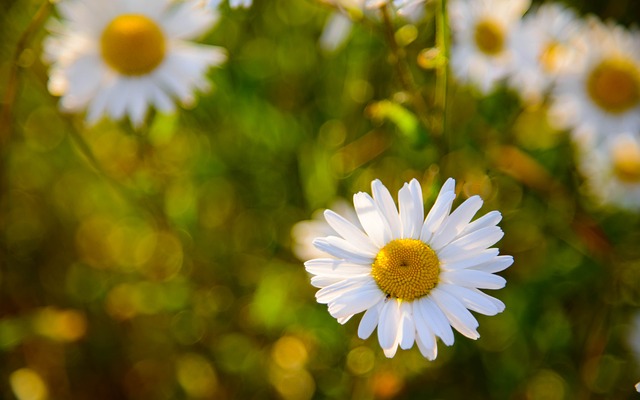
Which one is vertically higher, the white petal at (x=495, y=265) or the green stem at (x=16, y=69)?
the green stem at (x=16, y=69)

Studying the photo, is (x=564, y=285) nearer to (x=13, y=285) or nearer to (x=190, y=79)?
(x=190, y=79)

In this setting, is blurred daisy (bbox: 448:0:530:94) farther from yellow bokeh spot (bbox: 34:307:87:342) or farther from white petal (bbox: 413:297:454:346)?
yellow bokeh spot (bbox: 34:307:87:342)

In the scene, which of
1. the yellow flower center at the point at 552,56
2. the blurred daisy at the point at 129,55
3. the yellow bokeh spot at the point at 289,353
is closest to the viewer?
the blurred daisy at the point at 129,55

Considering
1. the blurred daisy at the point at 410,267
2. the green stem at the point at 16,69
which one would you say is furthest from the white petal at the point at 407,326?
the green stem at the point at 16,69

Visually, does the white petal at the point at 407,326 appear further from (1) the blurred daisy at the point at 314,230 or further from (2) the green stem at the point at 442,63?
(1) the blurred daisy at the point at 314,230

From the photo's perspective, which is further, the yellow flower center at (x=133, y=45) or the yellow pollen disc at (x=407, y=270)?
the yellow flower center at (x=133, y=45)

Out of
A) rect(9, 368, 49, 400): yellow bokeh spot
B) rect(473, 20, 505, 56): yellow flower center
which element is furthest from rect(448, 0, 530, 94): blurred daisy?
rect(9, 368, 49, 400): yellow bokeh spot

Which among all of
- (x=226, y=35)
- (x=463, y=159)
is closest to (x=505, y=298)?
(x=463, y=159)

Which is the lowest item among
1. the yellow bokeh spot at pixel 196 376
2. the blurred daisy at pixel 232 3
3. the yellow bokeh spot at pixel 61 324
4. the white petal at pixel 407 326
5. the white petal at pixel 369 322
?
the yellow bokeh spot at pixel 196 376
